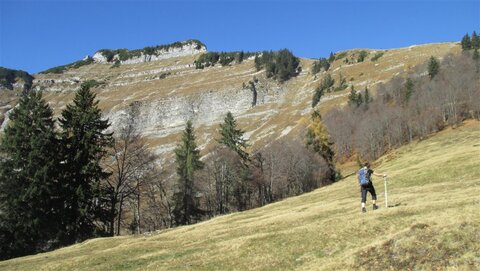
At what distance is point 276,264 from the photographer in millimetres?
20531

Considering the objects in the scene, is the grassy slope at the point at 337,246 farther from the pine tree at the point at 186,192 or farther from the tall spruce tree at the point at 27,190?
the pine tree at the point at 186,192

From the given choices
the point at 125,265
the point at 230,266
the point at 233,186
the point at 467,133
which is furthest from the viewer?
the point at 467,133

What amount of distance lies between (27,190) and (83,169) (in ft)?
21.3

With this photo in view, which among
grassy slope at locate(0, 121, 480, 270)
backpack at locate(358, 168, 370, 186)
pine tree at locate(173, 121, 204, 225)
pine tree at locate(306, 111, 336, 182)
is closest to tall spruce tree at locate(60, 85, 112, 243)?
grassy slope at locate(0, 121, 480, 270)

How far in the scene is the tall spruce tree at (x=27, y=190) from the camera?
165 ft

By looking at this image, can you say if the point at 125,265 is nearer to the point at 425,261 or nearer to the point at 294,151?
the point at 425,261

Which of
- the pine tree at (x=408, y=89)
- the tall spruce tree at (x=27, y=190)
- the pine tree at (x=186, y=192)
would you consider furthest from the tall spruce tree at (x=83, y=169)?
the pine tree at (x=408, y=89)

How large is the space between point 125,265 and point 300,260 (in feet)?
36.5

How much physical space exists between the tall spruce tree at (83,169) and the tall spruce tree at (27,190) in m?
1.49

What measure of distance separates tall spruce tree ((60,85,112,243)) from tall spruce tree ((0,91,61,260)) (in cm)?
149

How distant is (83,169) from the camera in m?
54.1

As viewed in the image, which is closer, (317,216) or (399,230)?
(399,230)

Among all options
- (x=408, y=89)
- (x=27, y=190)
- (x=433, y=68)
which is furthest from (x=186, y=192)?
(x=433, y=68)

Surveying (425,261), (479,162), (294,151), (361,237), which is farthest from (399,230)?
(294,151)
